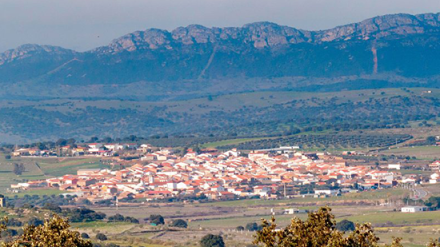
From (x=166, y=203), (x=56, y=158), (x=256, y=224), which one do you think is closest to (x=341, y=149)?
(x=56, y=158)

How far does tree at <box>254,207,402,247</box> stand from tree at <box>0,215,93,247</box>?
3596 mm

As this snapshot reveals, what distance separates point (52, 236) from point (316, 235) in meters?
5.25

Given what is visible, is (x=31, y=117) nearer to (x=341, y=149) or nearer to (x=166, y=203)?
(x=341, y=149)

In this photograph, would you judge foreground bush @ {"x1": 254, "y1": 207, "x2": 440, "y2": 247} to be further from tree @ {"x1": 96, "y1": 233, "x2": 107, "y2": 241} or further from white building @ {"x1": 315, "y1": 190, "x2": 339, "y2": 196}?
white building @ {"x1": 315, "y1": 190, "x2": 339, "y2": 196}

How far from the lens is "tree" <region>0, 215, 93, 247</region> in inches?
878

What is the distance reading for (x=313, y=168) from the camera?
3772 inches

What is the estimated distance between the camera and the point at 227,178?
91.3 meters

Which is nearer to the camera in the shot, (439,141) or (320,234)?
(320,234)

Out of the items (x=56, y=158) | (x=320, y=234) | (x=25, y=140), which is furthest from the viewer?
(x=25, y=140)

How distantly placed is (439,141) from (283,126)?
43.8m

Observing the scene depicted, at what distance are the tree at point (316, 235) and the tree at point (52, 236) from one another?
11.8ft

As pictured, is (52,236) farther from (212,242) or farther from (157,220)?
(157,220)

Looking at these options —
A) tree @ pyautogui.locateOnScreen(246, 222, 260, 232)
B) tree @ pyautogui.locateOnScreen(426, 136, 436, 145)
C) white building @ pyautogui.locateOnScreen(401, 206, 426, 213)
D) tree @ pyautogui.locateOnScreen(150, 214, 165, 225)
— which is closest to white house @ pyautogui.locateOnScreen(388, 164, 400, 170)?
tree @ pyautogui.locateOnScreen(426, 136, 436, 145)

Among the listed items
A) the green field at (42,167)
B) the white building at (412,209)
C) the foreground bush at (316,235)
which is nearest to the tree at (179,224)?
the white building at (412,209)
